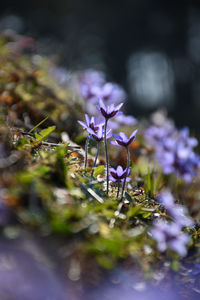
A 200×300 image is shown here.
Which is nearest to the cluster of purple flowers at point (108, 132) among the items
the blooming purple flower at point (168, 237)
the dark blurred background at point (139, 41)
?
the blooming purple flower at point (168, 237)

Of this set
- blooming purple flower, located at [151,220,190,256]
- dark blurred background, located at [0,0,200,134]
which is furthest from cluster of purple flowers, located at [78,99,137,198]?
dark blurred background, located at [0,0,200,134]

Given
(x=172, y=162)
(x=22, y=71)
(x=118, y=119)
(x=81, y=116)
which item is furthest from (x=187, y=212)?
(x=22, y=71)

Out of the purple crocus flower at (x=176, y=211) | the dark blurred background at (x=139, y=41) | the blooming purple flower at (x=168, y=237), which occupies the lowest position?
the blooming purple flower at (x=168, y=237)

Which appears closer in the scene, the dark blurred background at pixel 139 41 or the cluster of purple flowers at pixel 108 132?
the cluster of purple flowers at pixel 108 132

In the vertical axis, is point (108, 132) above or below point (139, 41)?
below

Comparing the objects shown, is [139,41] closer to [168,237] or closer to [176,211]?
[176,211]

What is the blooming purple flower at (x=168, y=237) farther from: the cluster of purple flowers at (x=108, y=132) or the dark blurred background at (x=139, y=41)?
the dark blurred background at (x=139, y=41)

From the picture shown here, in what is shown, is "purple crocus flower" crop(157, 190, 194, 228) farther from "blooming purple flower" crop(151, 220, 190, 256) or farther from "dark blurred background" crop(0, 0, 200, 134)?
"dark blurred background" crop(0, 0, 200, 134)

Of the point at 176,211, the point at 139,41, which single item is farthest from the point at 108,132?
the point at 139,41
